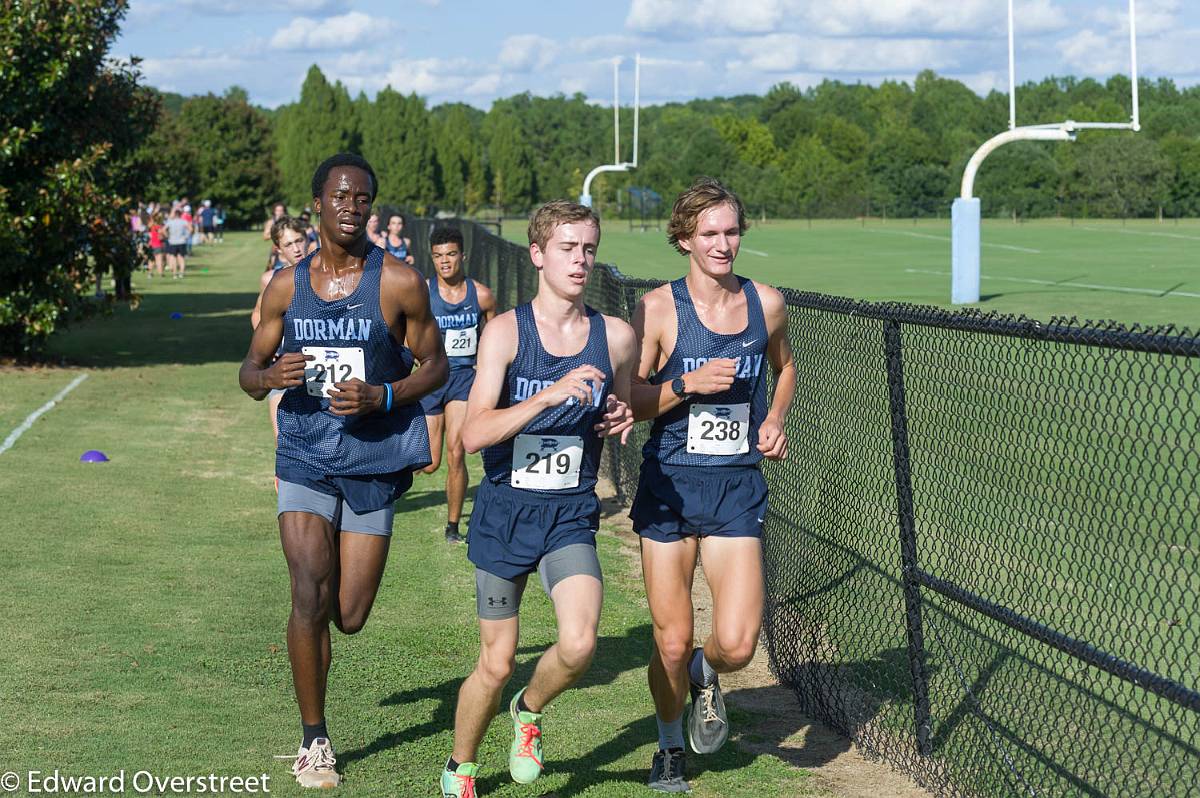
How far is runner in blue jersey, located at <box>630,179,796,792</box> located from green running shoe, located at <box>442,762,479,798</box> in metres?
0.77

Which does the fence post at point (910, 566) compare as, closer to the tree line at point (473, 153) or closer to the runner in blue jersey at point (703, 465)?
the runner in blue jersey at point (703, 465)

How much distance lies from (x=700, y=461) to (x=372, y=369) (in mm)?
1301

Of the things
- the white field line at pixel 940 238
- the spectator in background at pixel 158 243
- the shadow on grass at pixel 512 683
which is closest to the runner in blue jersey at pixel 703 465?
the shadow on grass at pixel 512 683

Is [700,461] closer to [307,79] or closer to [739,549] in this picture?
[739,549]

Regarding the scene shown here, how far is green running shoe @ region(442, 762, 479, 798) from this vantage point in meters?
5.35

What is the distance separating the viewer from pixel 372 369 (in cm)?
580

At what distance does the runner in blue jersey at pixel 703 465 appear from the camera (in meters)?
5.60

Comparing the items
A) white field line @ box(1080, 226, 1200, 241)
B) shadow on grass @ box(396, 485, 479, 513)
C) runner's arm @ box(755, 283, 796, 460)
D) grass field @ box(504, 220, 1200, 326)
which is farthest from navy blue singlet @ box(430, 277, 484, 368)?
white field line @ box(1080, 226, 1200, 241)

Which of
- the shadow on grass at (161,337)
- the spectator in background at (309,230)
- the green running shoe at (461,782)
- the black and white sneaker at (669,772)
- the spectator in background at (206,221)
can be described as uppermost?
the spectator in background at (206,221)

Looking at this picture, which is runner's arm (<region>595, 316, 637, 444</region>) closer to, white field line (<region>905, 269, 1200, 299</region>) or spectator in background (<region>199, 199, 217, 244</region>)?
white field line (<region>905, 269, 1200, 299</region>)

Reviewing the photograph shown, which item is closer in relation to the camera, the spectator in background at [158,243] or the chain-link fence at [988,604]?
the chain-link fence at [988,604]

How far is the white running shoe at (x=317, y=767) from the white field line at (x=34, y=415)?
921cm

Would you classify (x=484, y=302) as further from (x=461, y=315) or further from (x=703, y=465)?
(x=703, y=465)

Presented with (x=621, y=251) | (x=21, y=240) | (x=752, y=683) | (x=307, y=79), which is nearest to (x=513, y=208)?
(x=307, y=79)
